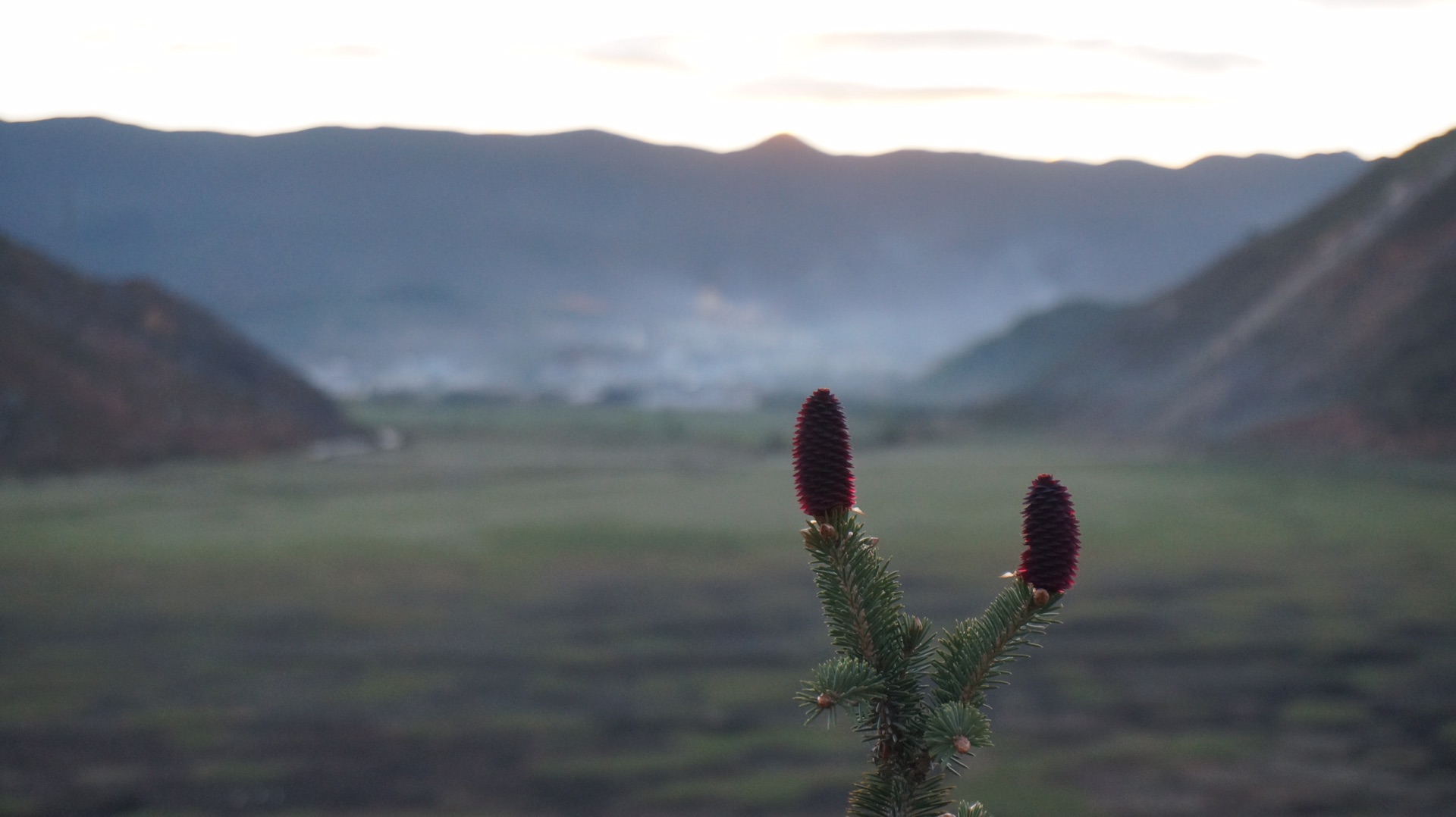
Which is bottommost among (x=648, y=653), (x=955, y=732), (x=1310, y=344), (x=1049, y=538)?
(x=955, y=732)

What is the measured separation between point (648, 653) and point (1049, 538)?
67.0 ft

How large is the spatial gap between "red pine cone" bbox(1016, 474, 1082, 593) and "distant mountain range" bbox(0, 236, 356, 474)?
5201 cm

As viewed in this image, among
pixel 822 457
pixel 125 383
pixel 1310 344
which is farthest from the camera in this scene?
pixel 1310 344

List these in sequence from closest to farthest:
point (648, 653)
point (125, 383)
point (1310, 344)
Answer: point (648, 653), point (125, 383), point (1310, 344)

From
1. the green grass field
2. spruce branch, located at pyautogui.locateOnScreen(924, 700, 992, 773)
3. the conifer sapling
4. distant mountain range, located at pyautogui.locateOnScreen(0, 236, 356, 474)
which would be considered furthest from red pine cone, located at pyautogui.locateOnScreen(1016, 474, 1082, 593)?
distant mountain range, located at pyautogui.locateOnScreen(0, 236, 356, 474)

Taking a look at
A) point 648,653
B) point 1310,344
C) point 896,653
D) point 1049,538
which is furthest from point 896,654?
point 1310,344

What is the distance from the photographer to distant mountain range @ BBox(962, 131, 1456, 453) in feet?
187

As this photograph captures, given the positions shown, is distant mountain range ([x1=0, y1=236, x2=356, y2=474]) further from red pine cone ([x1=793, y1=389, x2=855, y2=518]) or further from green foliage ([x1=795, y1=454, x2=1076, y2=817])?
red pine cone ([x1=793, y1=389, x2=855, y2=518])

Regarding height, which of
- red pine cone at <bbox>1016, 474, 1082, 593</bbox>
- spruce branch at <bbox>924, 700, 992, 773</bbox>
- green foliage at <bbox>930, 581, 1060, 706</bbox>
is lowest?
spruce branch at <bbox>924, 700, 992, 773</bbox>

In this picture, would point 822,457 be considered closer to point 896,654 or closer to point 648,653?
point 896,654

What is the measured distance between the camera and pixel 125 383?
58156 millimetres

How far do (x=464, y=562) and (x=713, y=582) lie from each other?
229 inches

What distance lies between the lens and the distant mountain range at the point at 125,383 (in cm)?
5181

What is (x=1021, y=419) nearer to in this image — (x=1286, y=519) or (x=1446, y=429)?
(x=1446, y=429)
